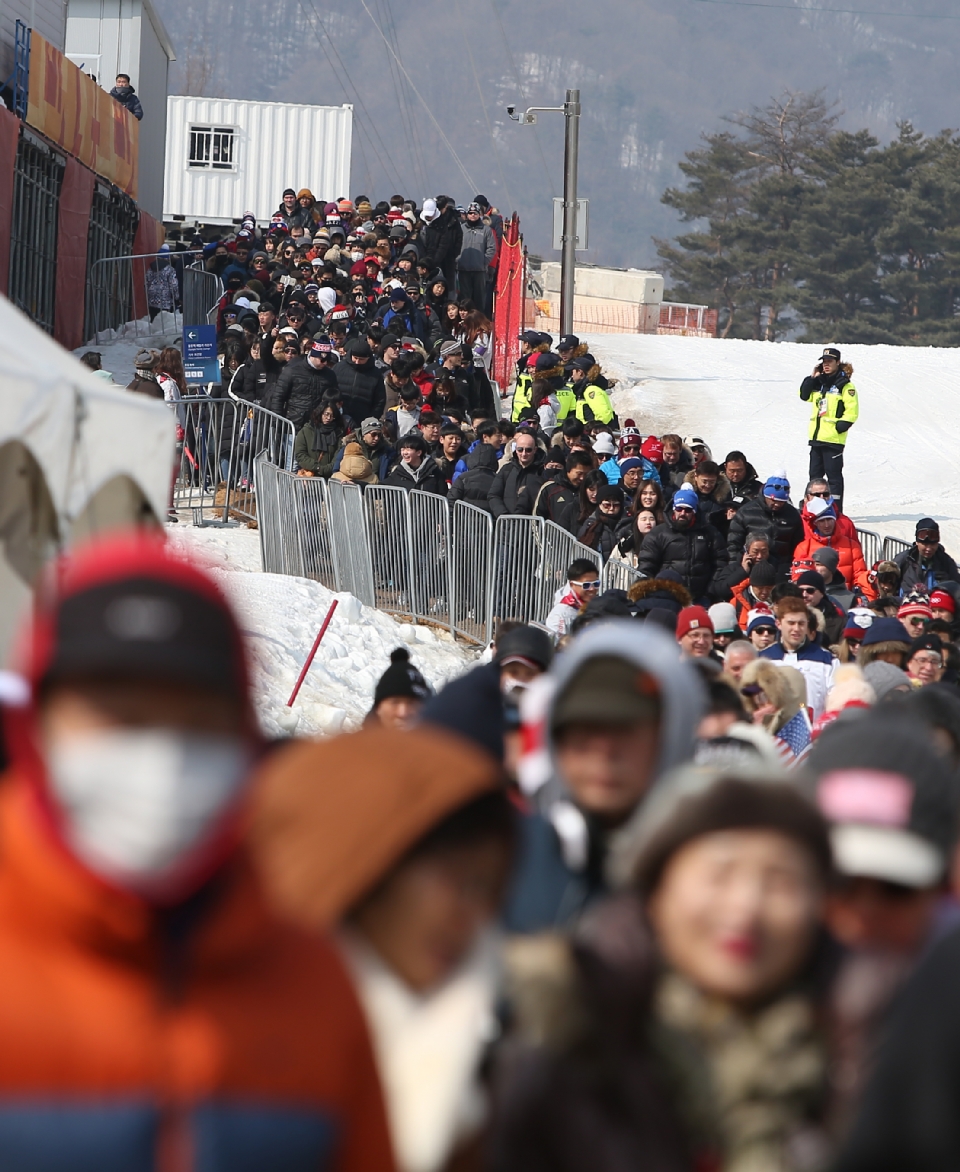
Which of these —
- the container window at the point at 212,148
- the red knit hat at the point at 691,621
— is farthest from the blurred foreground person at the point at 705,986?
the container window at the point at 212,148

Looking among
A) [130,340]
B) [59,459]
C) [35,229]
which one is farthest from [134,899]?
[130,340]

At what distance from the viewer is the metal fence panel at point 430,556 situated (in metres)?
16.2

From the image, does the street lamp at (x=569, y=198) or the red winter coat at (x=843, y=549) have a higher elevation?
the street lamp at (x=569, y=198)

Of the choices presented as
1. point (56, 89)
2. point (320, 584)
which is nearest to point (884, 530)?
point (320, 584)

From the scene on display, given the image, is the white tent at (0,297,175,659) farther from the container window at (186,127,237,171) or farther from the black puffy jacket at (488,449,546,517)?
the container window at (186,127,237,171)

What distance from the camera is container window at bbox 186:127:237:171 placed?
50.1 meters

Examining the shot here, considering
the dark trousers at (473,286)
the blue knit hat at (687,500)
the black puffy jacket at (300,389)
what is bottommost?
the blue knit hat at (687,500)

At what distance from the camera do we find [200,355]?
18.5 metres

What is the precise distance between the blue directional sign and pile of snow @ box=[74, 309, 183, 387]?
6.18m

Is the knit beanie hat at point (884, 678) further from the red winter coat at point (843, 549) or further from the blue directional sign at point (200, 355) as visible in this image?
the blue directional sign at point (200, 355)

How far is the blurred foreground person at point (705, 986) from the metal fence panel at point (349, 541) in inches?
548

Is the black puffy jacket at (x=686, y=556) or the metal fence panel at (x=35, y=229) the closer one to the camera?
the black puffy jacket at (x=686, y=556)

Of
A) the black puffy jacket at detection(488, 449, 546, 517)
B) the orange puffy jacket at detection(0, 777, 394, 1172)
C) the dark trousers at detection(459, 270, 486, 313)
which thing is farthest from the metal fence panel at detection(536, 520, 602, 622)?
the orange puffy jacket at detection(0, 777, 394, 1172)

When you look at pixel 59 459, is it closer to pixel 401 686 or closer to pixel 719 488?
pixel 401 686
